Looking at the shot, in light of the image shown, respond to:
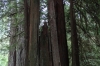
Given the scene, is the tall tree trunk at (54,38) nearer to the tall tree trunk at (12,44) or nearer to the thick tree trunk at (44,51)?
the thick tree trunk at (44,51)

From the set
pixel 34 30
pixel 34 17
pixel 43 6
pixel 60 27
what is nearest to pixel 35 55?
pixel 34 30

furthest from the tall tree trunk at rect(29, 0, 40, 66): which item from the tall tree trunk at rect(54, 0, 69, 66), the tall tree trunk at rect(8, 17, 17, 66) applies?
the tall tree trunk at rect(8, 17, 17, 66)

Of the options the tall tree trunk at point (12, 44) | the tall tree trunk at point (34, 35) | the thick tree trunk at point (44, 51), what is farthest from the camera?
the tall tree trunk at point (12, 44)

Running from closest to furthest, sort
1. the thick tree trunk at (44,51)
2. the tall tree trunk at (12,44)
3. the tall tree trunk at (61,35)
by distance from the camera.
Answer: the thick tree trunk at (44,51) < the tall tree trunk at (61,35) < the tall tree trunk at (12,44)

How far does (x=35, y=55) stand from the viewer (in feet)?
12.1

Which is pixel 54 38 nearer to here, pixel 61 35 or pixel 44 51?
pixel 44 51

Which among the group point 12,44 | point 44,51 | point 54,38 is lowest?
point 44,51

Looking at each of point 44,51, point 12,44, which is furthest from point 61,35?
point 12,44

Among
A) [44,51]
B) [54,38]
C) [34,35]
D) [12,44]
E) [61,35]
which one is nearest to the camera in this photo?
[34,35]

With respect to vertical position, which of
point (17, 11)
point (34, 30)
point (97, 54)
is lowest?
point (97, 54)

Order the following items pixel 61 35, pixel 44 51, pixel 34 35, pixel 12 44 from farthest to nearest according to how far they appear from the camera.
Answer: pixel 12 44
pixel 61 35
pixel 44 51
pixel 34 35

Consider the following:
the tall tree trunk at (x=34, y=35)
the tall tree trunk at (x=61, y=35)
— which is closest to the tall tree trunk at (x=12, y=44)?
the tall tree trunk at (x=61, y=35)

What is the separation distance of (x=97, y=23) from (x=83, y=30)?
0.48 metres

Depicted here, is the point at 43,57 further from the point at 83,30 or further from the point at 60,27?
the point at 83,30
